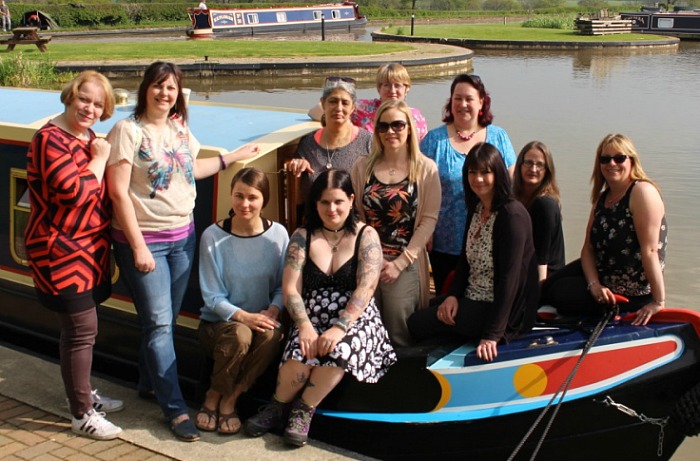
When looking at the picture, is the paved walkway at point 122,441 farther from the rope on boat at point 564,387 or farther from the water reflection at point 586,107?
the water reflection at point 586,107

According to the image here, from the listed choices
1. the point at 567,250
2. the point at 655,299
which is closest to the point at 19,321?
the point at 655,299

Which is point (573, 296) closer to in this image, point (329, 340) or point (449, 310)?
point (449, 310)

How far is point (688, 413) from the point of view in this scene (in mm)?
4047

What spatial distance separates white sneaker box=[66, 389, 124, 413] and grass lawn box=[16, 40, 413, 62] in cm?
2078

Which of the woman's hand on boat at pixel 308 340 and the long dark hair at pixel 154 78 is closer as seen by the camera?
the long dark hair at pixel 154 78

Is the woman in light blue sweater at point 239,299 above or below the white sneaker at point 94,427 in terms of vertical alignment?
above

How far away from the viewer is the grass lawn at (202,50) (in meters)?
25.5

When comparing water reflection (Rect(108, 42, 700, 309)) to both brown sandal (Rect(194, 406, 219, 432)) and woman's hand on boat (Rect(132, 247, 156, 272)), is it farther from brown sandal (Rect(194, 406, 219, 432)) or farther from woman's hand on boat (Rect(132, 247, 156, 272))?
woman's hand on boat (Rect(132, 247, 156, 272))

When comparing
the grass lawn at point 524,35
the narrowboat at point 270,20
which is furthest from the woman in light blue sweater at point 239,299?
the narrowboat at point 270,20

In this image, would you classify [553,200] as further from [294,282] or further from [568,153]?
→ [568,153]

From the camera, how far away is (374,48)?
28.6m

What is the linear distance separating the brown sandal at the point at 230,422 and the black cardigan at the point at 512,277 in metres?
1.31

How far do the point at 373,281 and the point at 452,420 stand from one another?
0.82m

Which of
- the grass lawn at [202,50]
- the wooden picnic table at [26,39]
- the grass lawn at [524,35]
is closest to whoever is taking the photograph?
the grass lawn at [202,50]
